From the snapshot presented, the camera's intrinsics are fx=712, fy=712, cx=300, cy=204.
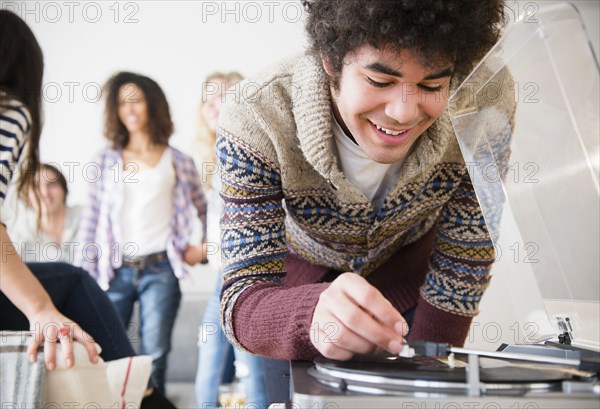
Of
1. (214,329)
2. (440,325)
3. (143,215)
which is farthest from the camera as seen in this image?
(143,215)

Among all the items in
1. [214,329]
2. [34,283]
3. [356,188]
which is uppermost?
[356,188]

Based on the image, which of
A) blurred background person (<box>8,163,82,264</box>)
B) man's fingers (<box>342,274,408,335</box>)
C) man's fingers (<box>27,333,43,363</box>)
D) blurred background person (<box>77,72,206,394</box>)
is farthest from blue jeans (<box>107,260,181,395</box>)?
man's fingers (<box>342,274,408,335</box>)

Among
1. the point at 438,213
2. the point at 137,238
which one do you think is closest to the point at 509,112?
the point at 438,213

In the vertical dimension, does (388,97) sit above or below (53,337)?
above

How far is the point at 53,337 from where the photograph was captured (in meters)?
0.77

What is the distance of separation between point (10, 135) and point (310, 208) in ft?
1.35

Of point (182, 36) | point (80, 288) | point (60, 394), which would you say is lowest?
point (60, 394)

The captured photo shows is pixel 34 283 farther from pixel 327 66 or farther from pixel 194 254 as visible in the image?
pixel 194 254

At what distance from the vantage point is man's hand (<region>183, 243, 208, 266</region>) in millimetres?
2480

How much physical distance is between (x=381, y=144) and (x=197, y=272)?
2.81m

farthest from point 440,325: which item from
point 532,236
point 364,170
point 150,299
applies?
point 150,299

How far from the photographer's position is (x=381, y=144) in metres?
0.78

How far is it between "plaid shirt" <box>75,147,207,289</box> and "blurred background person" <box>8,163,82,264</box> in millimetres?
442

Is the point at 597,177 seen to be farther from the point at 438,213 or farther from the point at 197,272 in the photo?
the point at 197,272
